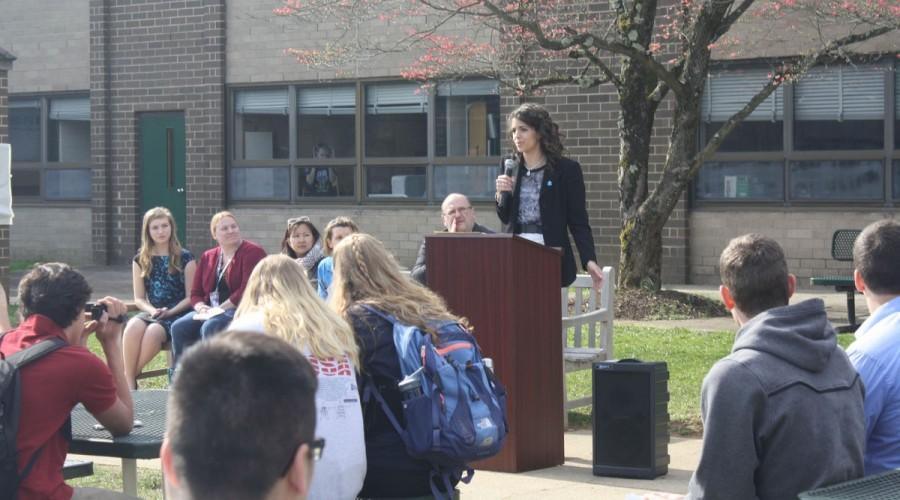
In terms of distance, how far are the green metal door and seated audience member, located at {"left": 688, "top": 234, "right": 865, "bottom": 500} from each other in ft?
64.9

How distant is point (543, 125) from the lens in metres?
7.98

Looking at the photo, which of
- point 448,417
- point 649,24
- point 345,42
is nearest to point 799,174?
point 649,24

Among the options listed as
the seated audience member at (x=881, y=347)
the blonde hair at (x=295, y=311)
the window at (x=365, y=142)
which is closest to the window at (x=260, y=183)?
the window at (x=365, y=142)

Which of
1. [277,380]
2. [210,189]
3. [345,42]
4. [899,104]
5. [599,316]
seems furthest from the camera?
[210,189]

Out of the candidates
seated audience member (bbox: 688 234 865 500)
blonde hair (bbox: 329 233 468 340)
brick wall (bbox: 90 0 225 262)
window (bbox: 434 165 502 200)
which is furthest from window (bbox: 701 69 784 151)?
seated audience member (bbox: 688 234 865 500)

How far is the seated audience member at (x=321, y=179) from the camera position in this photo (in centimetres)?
2181

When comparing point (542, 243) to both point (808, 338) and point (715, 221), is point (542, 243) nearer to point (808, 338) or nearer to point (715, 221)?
point (808, 338)

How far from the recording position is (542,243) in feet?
25.7

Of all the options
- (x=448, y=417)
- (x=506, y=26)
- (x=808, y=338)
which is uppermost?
(x=506, y=26)

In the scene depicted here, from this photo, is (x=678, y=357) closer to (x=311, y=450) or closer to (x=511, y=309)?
(x=511, y=309)

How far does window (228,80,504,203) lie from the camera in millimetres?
20453

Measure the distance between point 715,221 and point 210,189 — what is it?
28.6 feet

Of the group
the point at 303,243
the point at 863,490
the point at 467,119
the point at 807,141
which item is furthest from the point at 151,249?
the point at 467,119

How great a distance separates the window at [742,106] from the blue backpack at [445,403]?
44.4ft
